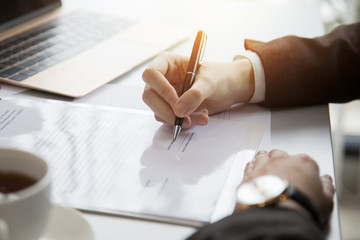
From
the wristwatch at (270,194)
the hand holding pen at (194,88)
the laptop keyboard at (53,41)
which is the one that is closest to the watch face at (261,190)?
the wristwatch at (270,194)

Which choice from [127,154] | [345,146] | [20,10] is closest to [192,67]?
[127,154]

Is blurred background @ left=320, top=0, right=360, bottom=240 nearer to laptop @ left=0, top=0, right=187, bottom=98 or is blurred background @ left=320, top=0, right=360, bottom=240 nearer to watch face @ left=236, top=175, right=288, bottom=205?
laptop @ left=0, top=0, right=187, bottom=98

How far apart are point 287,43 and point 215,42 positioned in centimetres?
23

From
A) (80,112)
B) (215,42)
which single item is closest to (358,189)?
(215,42)

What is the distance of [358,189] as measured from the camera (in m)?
1.97

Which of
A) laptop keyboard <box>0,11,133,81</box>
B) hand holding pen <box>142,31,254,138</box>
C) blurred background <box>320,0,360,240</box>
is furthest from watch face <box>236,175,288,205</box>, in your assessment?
blurred background <box>320,0,360,240</box>

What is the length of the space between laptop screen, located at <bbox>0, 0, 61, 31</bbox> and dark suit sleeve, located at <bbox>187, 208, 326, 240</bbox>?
31.0 inches

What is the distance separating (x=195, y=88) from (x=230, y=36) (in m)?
0.41

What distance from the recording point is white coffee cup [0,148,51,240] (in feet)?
1.36

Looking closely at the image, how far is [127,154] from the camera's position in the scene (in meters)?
0.65

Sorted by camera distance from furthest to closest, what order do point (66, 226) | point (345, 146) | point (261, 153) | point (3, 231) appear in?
1. point (345, 146)
2. point (261, 153)
3. point (66, 226)
4. point (3, 231)

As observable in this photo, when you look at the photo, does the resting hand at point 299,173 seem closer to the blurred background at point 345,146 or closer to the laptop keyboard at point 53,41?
the laptop keyboard at point 53,41

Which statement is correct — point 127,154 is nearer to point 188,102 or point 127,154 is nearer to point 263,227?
point 188,102

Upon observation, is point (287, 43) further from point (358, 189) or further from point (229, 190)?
point (358, 189)
